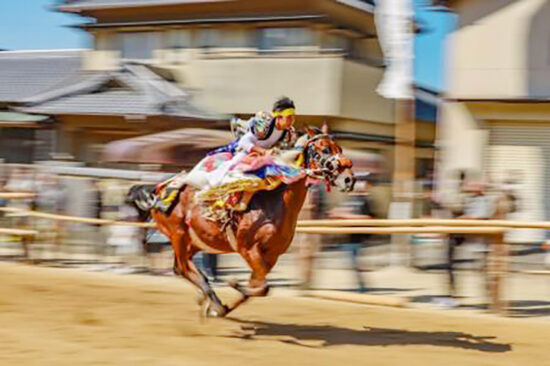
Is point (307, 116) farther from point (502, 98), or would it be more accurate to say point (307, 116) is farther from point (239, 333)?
point (239, 333)

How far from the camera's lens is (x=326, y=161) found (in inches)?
319

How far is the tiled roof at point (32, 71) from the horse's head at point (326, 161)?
1846 cm

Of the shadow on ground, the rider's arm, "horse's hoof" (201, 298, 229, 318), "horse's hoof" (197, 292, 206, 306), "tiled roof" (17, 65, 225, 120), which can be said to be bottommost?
the shadow on ground

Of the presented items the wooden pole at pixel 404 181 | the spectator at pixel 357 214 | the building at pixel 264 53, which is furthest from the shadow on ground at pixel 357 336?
the building at pixel 264 53

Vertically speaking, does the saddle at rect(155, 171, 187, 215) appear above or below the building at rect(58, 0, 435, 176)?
below

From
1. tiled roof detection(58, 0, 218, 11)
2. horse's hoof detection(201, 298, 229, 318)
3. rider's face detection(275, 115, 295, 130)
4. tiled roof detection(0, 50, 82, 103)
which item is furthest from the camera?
tiled roof detection(0, 50, 82, 103)

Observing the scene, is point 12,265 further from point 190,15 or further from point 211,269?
point 190,15

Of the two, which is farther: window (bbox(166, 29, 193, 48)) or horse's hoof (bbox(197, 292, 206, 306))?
window (bbox(166, 29, 193, 48))

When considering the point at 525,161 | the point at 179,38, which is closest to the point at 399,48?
the point at 525,161

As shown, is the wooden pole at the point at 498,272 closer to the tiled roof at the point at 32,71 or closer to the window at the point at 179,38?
the window at the point at 179,38

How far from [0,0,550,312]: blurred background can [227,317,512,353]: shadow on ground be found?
5.41 ft

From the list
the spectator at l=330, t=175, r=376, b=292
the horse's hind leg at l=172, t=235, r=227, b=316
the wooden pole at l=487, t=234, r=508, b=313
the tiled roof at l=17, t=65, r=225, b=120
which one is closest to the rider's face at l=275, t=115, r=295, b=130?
the horse's hind leg at l=172, t=235, r=227, b=316

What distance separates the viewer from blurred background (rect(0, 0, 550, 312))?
42.7 ft

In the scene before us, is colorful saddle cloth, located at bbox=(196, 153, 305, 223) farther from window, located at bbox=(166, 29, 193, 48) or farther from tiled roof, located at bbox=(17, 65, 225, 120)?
window, located at bbox=(166, 29, 193, 48)
